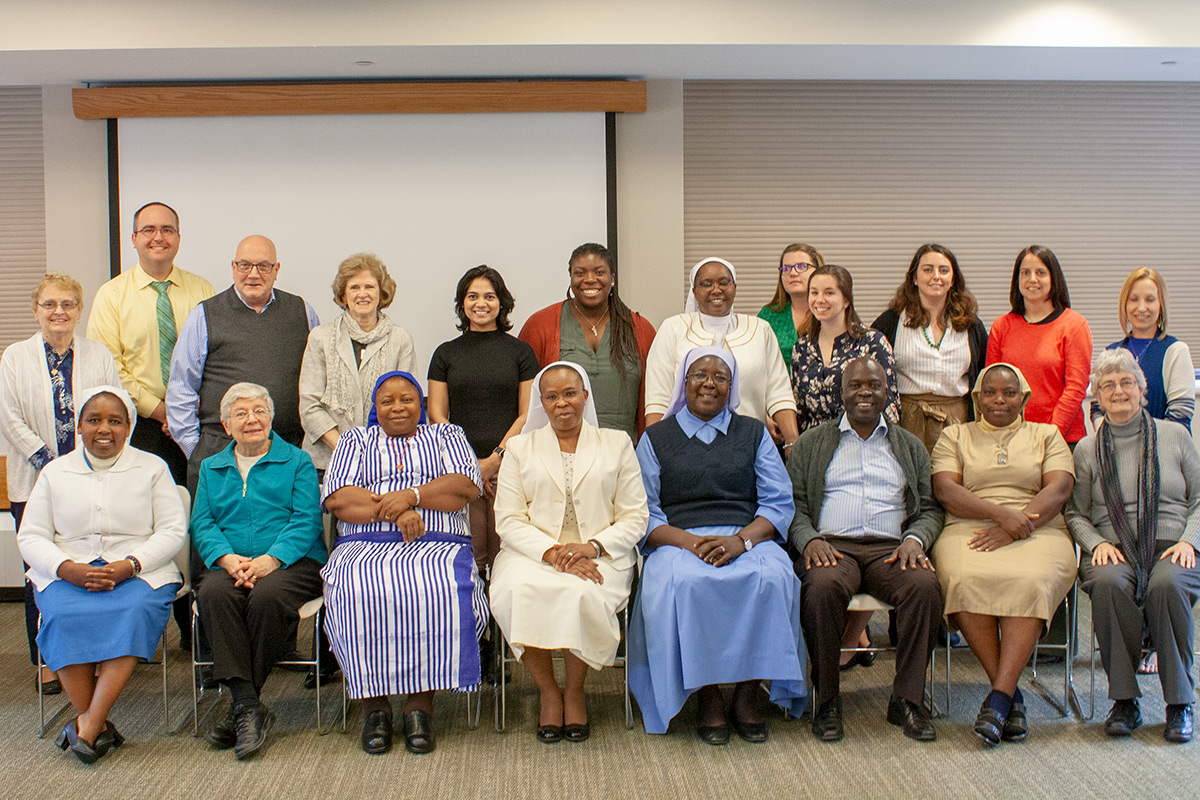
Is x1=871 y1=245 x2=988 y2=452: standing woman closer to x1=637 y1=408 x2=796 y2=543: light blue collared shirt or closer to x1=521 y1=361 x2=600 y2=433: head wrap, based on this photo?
x1=637 y1=408 x2=796 y2=543: light blue collared shirt

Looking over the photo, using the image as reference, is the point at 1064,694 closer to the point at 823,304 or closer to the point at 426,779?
the point at 823,304

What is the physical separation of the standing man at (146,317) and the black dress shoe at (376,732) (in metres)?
1.59

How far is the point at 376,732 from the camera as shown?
310 cm

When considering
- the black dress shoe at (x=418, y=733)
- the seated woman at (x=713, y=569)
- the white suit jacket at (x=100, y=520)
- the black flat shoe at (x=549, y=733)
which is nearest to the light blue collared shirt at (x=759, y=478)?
the seated woman at (x=713, y=569)

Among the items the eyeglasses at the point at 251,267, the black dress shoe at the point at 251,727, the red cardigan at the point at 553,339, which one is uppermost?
the eyeglasses at the point at 251,267

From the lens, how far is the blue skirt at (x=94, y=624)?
3.06m

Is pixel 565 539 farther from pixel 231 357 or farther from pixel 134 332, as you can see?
pixel 134 332

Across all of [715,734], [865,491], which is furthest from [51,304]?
[865,491]

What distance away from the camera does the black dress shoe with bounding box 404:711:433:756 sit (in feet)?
10.1

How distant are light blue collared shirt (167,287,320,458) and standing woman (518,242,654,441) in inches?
51.9

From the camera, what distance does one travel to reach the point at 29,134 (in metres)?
5.52

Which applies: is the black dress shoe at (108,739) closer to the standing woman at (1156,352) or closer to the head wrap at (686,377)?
the head wrap at (686,377)

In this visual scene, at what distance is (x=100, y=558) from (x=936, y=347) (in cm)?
331

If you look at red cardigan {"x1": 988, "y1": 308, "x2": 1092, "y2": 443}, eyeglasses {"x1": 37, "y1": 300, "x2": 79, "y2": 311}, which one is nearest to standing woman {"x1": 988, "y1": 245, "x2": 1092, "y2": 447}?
red cardigan {"x1": 988, "y1": 308, "x2": 1092, "y2": 443}
